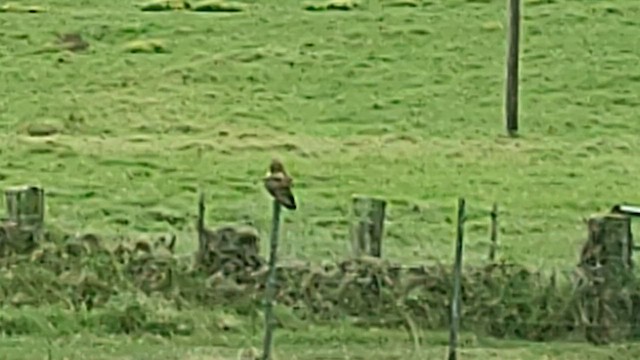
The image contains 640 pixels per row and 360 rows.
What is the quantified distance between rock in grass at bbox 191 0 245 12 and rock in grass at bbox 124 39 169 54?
4546 mm

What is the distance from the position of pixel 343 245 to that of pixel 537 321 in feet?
11.2

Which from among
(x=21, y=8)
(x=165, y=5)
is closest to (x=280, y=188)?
(x=165, y=5)

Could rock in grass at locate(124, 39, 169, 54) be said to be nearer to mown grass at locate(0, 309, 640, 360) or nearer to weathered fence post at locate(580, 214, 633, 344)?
mown grass at locate(0, 309, 640, 360)

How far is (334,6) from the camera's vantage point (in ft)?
159

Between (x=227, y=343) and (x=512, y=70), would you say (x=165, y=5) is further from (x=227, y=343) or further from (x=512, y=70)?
(x=227, y=343)

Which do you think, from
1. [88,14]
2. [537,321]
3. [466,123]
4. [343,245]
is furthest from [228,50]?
[537,321]

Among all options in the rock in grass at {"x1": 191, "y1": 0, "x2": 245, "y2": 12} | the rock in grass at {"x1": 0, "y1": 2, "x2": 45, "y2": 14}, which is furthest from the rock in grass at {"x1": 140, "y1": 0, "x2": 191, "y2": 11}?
the rock in grass at {"x1": 0, "y1": 2, "x2": 45, "y2": 14}

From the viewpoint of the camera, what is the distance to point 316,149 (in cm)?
3198

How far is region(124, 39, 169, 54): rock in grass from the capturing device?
143 feet

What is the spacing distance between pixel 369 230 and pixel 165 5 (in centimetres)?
3317

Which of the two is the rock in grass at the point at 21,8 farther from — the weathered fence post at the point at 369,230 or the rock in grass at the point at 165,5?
the weathered fence post at the point at 369,230

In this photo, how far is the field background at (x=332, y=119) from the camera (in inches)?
941

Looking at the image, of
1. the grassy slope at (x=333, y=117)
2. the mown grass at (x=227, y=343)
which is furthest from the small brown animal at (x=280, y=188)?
the grassy slope at (x=333, y=117)

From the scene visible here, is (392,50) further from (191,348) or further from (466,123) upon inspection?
(191,348)
